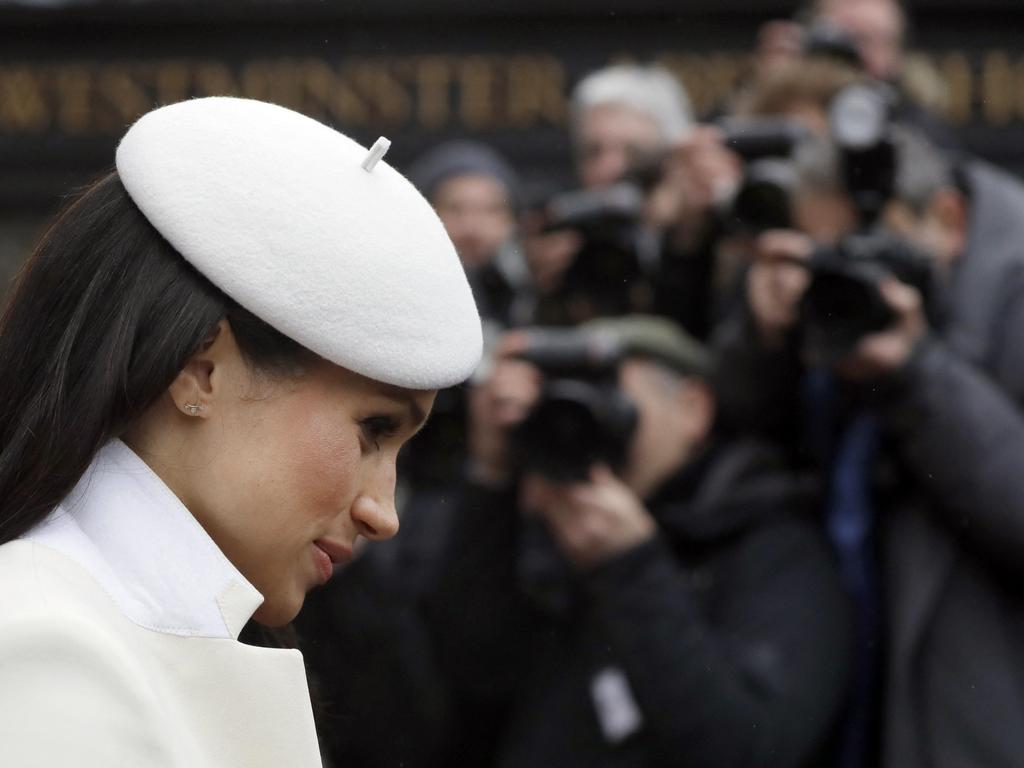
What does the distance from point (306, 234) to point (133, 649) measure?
37 centimetres

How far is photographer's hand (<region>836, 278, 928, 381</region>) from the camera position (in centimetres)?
298

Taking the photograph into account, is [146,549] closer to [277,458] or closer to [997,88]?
[277,458]

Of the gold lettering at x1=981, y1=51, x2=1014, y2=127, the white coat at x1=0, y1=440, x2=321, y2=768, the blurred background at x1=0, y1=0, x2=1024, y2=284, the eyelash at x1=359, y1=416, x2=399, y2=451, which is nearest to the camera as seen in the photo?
the white coat at x1=0, y1=440, x2=321, y2=768

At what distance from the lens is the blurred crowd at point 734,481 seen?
292 cm

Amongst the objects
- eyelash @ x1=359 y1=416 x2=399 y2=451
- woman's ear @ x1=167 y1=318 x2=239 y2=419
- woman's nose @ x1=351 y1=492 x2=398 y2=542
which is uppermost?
woman's ear @ x1=167 y1=318 x2=239 y2=419

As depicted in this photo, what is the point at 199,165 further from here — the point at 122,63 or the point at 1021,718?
the point at 122,63

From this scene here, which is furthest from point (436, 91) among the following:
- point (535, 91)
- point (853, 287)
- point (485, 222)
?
point (853, 287)

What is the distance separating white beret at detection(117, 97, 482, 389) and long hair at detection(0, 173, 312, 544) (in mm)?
27

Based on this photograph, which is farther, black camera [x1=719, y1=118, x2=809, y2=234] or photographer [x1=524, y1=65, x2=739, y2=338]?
photographer [x1=524, y1=65, x2=739, y2=338]

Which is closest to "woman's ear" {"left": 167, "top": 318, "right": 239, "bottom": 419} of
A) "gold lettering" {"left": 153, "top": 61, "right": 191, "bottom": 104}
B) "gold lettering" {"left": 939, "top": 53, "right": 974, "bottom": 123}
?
"gold lettering" {"left": 939, "top": 53, "right": 974, "bottom": 123}

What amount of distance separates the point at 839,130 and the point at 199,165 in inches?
74.1

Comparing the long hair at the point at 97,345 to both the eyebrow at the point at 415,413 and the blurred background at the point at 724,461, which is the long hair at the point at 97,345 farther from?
the blurred background at the point at 724,461

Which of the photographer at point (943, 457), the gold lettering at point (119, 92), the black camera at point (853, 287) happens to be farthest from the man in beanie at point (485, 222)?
the gold lettering at point (119, 92)

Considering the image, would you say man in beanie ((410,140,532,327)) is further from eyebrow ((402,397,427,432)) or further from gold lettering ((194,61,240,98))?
gold lettering ((194,61,240,98))
